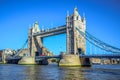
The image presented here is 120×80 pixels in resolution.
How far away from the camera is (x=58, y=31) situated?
111625 mm

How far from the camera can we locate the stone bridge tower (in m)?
104

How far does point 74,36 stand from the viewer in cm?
10350

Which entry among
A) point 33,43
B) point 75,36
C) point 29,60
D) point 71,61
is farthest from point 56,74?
point 33,43

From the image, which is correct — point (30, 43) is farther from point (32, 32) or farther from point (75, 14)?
point (75, 14)

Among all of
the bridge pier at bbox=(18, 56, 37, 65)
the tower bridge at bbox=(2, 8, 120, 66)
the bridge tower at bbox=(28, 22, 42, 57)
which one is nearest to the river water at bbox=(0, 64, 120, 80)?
the tower bridge at bbox=(2, 8, 120, 66)

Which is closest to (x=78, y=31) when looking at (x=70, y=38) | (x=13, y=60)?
(x=70, y=38)

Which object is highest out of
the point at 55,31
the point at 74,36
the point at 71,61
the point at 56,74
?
the point at 55,31

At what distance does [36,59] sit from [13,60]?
24877 millimetres

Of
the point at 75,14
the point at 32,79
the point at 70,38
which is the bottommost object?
the point at 32,79

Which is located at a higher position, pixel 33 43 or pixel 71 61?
pixel 33 43

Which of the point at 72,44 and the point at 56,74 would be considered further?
the point at 72,44

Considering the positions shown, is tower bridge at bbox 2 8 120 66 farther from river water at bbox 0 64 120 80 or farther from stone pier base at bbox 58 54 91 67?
river water at bbox 0 64 120 80

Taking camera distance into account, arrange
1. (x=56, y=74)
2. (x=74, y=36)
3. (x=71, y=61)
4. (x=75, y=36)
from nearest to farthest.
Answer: (x=56, y=74)
(x=71, y=61)
(x=74, y=36)
(x=75, y=36)

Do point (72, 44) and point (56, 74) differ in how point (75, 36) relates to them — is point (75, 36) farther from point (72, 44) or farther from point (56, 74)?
point (56, 74)
